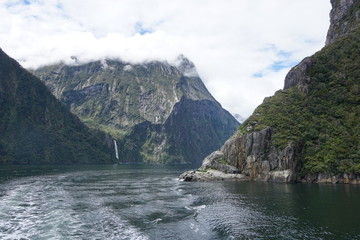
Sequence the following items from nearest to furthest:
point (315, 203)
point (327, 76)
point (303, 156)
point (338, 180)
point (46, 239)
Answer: point (46, 239)
point (315, 203)
point (338, 180)
point (303, 156)
point (327, 76)

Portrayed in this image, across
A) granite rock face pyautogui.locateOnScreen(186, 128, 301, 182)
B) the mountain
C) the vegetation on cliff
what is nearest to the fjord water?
the mountain

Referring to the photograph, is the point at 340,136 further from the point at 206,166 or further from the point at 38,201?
the point at 38,201

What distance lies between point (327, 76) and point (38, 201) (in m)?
157

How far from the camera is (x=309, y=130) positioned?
143 metres

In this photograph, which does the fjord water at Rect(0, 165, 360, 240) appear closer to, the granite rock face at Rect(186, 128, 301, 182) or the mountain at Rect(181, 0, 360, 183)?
the mountain at Rect(181, 0, 360, 183)

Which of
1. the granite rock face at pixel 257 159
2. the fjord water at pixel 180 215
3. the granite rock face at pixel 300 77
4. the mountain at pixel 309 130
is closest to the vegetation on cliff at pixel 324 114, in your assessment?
the mountain at pixel 309 130

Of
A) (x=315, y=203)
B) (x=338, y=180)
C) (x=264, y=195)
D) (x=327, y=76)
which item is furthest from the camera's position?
(x=327, y=76)

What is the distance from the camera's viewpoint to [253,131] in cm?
14962

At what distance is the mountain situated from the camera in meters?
128

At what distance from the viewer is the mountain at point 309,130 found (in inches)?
5020

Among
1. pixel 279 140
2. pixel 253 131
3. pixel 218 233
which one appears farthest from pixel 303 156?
pixel 218 233

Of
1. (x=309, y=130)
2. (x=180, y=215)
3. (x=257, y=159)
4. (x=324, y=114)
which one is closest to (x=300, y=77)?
(x=324, y=114)

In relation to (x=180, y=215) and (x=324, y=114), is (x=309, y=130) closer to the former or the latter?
(x=324, y=114)

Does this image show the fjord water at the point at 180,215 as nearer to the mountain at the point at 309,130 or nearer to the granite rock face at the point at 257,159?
the mountain at the point at 309,130
